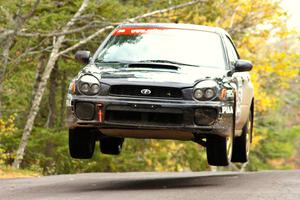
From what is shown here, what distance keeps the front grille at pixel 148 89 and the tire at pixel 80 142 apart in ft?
3.15

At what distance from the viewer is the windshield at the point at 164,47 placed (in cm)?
1061

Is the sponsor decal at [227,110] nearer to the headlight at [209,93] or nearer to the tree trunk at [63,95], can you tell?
the headlight at [209,93]

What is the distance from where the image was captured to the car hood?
955cm

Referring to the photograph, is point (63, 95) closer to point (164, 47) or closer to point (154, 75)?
point (164, 47)

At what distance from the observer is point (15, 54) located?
2252 centimetres

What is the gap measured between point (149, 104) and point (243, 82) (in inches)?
106

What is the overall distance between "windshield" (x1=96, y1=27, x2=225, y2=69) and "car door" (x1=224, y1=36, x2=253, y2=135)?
0.28 m

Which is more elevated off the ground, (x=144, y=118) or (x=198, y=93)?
(x=198, y=93)

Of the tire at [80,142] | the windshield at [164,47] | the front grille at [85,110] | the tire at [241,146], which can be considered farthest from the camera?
the tire at [241,146]

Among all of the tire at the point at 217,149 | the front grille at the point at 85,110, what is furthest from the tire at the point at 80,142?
the tire at the point at 217,149

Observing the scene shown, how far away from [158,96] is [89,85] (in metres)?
0.84

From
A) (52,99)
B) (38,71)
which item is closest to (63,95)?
(52,99)

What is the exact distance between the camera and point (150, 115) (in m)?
9.55

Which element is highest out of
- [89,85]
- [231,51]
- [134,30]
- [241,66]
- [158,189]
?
[134,30]
